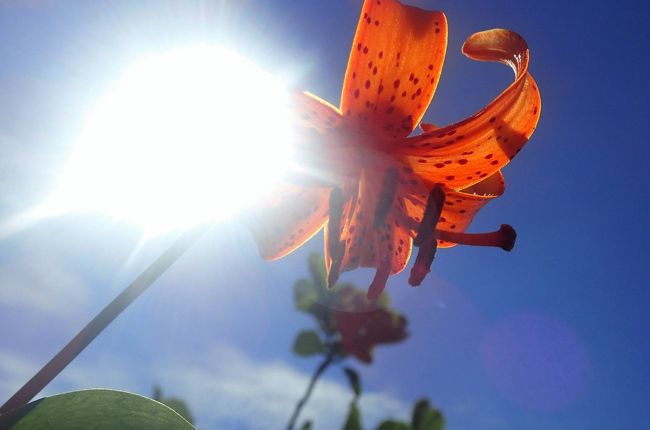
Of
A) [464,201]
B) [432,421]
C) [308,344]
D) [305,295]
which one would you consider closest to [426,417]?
[432,421]

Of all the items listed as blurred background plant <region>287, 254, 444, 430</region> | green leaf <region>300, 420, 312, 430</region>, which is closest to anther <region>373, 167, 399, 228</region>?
green leaf <region>300, 420, 312, 430</region>

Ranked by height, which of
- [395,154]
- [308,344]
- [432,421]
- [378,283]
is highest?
[308,344]

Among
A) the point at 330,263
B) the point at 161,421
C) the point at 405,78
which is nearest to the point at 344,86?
the point at 405,78

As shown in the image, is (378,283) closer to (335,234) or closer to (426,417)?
(335,234)

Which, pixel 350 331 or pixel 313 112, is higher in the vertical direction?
pixel 350 331

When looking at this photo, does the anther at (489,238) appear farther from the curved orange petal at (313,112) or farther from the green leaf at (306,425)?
the green leaf at (306,425)

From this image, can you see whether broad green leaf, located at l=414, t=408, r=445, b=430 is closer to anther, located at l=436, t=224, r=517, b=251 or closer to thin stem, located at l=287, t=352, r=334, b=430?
thin stem, located at l=287, t=352, r=334, b=430
